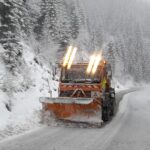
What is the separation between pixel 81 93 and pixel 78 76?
78cm

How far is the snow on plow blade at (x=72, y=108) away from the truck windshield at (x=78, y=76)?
53.6 inches

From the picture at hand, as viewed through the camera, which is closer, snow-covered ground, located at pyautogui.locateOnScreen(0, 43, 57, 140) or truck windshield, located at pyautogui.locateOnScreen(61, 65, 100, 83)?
snow-covered ground, located at pyautogui.locateOnScreen(0, 43, 57, 140)

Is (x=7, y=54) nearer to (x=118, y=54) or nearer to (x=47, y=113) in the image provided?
(x=47, y=113)

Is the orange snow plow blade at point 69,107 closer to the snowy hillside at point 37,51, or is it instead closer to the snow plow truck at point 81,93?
the snow plow truck at point 81,93

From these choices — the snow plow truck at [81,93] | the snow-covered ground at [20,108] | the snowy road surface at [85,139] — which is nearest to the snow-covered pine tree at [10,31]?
the snow-covered ground at [20,108]

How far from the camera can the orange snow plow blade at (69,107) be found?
14.6m

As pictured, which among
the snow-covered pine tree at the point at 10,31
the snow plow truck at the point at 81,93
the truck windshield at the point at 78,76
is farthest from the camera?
the snow-covered pine tree at the point at 10,31

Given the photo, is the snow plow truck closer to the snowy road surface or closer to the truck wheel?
the truck wheel

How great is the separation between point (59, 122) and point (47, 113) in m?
0.60

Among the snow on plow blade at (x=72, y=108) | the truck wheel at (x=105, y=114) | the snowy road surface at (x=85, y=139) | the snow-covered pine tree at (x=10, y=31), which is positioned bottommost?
the snowy road surface at (x=85, y=139)

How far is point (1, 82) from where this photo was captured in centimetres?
1648

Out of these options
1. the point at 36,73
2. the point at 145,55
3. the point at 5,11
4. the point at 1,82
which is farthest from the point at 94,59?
the point at 145,55

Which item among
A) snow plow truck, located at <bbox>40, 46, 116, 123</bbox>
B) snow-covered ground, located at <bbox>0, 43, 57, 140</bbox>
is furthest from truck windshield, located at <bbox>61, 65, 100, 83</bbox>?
snow-covered ground, located at <bbox>0, 43, 57, 140</bbox>

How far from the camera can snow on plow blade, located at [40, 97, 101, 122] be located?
1469cm
